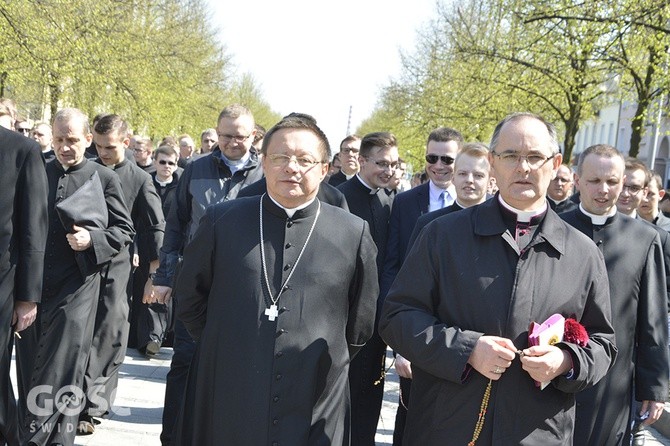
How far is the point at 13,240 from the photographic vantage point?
559 centimetres

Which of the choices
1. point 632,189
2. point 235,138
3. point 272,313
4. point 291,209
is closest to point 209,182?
point 235,138

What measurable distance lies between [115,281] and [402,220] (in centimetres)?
245

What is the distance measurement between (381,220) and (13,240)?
9.46 feet

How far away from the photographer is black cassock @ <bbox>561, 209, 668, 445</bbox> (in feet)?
16.7

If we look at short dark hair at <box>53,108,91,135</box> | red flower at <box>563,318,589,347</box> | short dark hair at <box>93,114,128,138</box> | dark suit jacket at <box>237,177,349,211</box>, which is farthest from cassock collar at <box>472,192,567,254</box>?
short dark hair at <box>93,114,128,138</box>

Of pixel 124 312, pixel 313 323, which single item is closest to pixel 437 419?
pixel 313 323

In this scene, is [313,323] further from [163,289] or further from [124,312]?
[124,312]

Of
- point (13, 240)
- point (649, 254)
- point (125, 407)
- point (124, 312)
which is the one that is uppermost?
point (649, 254)

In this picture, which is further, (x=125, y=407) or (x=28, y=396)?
(x=125, y=407)

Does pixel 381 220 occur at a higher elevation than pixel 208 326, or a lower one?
higher

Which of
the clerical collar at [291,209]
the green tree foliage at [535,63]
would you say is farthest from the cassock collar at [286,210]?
the green tree foliage at [535,63]

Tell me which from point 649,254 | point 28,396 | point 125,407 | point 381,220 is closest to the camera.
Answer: point 649,254

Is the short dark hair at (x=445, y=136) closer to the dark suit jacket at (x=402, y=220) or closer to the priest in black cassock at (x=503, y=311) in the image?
the dark suit jacket at (x=402, y=220)

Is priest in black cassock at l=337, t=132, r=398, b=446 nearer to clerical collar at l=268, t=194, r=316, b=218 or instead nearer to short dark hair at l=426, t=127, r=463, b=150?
short dark hair at l=426, t=127, r=463, b=150
